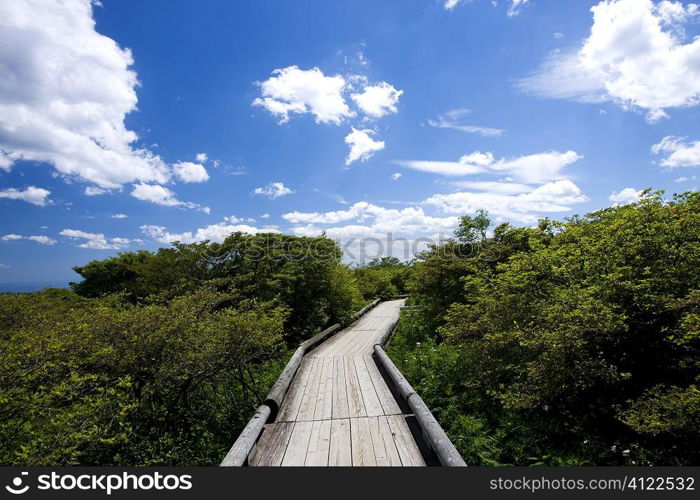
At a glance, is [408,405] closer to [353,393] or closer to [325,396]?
[353,393]

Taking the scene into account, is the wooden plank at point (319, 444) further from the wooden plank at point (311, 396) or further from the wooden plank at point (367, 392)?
the wooden plank at point (367, 392)

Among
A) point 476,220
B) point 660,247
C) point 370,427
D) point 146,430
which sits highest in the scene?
point 476,220

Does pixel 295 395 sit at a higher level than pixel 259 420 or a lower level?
lower

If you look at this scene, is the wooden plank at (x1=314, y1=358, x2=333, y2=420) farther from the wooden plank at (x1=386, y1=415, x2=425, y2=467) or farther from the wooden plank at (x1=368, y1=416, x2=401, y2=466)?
the wooden plank at (x1=386, y1=415, x2=425, y2=467)

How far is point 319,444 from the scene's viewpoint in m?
4.02

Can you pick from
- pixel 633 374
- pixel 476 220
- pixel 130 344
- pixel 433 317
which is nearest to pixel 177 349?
pixel 130 344

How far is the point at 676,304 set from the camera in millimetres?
3938

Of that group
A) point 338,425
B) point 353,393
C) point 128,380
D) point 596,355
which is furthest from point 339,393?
point 596,355

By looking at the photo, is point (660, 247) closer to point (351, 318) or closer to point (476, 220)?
point (476, 220)

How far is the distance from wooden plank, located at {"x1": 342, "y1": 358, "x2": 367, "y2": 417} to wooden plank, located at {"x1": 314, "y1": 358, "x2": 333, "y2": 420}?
0.34 meters

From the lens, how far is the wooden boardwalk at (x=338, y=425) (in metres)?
3.70

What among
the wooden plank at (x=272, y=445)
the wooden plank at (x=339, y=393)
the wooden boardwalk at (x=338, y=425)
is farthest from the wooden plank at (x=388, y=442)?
the wooden plank at (x=272, y=445)

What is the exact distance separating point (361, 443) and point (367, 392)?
1.90 metres

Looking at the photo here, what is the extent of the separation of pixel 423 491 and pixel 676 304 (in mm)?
3939
